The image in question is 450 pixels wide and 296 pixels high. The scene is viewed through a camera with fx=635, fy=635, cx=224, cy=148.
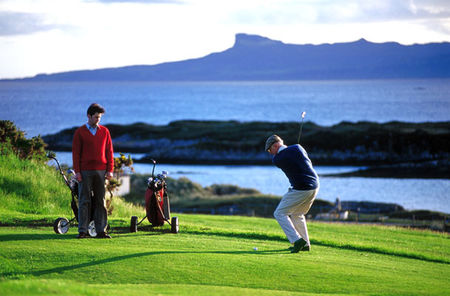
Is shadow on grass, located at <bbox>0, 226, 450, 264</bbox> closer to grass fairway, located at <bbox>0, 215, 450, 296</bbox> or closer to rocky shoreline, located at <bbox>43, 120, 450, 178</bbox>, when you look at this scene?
grass fairway, located at <bbox>0, 215, 450, 296</bbox>

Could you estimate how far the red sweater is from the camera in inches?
472

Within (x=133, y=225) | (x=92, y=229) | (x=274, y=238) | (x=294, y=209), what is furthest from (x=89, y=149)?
(x=274, y=238)

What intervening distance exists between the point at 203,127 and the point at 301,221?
121m

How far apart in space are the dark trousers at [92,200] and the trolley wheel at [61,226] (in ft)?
2.60

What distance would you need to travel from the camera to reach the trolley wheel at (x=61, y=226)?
516 inches

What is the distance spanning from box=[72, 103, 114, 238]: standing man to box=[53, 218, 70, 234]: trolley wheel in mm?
721

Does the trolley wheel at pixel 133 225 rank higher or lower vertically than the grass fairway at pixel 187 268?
higher

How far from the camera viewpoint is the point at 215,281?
9.94m

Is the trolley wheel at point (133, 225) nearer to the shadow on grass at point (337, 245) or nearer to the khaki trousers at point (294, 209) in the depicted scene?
the shadow on grass at point (337, 245)

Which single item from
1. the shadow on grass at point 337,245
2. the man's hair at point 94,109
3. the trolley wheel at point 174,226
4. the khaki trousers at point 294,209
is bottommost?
the shadow on grass at point 337,245

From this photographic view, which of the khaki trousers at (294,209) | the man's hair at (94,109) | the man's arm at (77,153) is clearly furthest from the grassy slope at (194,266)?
the man's hair at (94,109)

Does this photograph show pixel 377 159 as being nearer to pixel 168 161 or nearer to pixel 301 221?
pixel 168 161

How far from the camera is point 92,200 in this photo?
12.7 m

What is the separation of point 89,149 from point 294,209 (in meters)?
4.07
